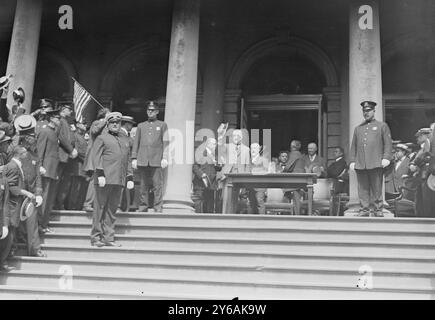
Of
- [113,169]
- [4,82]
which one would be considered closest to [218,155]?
[113,169]

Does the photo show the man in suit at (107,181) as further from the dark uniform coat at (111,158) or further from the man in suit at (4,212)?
the man in suit at (4,212)

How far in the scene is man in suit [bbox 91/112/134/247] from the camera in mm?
7980

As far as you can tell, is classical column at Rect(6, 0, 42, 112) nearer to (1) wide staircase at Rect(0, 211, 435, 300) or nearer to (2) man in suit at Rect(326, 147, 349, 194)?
(1) wide staircase at Rect(0, 211, 435, 300)

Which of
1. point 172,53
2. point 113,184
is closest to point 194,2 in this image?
point 172,53

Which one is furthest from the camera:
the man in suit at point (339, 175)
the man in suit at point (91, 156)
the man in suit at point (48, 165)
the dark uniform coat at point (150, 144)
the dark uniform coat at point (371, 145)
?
the man in suit at point (339, 175)

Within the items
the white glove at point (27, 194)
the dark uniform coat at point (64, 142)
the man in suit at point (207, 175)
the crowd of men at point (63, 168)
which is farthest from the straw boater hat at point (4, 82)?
the man in suit at point (207, 175)

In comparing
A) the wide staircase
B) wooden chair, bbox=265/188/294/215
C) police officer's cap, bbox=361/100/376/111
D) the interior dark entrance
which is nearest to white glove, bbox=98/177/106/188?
the wide staircase

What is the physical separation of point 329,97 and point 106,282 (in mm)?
8469

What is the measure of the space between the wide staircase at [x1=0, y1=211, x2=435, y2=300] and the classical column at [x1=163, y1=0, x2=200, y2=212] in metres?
1.38

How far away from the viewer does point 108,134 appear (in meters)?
8.52

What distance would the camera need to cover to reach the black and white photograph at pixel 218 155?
7121 millimetres

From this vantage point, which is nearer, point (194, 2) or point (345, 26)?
point (194, 2)

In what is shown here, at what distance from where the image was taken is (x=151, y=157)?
9.43 meters

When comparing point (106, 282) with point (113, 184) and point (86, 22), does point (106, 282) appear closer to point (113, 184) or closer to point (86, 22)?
point (113, 184)
